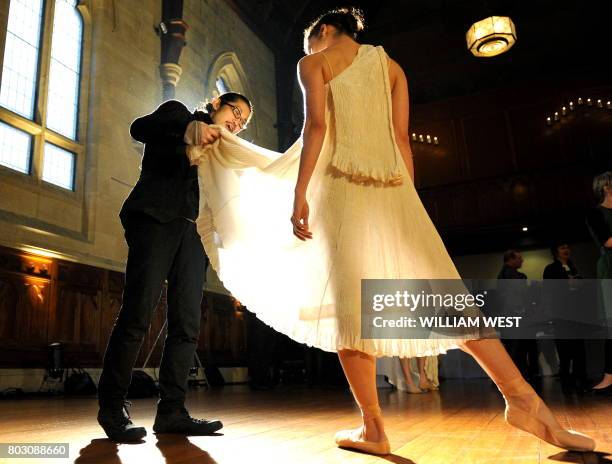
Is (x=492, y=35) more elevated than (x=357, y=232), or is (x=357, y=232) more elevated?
(x=492, y=35)

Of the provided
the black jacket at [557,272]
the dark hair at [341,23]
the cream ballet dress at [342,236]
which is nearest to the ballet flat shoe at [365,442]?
the cream ballet dress at [342,236]

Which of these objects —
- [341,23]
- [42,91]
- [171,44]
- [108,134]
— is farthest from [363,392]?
[171,44]

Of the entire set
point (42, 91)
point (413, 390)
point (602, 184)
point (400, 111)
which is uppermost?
point (42, 91)

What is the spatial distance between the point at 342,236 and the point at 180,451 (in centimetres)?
81

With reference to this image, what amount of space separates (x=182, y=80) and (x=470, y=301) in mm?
9255

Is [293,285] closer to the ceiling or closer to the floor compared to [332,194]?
closer to the floor

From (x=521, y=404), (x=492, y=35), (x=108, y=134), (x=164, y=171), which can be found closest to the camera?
(x=521, y=404)

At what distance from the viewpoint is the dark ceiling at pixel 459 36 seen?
11633mm

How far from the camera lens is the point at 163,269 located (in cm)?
198

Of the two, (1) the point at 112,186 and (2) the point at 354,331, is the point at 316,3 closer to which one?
(1) the point at 112,186

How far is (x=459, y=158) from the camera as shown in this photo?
39.7 feet

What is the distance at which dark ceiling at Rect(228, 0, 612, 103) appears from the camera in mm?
11633

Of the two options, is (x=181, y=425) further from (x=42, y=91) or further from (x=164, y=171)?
(x=42, y=91)

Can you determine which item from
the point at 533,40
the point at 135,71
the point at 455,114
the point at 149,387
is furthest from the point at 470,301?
the point at 533,40
